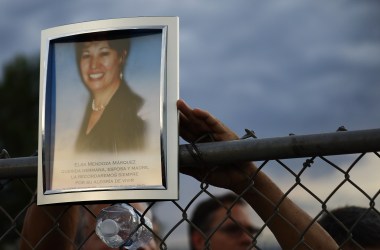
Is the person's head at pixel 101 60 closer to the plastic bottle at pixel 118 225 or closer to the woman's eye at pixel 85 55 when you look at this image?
the woman's eye at pixel 85 55

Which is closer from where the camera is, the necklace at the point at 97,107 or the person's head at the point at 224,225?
the necklace at the point at 97,107

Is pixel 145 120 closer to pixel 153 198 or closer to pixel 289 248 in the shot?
pixel 153 198

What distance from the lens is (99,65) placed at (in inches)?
74.9

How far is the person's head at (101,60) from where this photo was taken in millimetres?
1880

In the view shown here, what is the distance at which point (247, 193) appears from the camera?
1952 millimetres

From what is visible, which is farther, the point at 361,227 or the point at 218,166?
the point at 361,227

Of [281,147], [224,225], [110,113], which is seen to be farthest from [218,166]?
[224,225]

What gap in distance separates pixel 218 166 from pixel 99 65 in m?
0.40

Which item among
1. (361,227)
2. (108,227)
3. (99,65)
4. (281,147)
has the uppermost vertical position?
(99,65)

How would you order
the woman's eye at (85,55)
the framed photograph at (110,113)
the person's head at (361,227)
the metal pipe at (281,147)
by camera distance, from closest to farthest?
1. the metal pipe at (281,147)
2. the framed photograph at (110,113)
3. the woman's eye at (85,55)
4. the person's head at (361,227)

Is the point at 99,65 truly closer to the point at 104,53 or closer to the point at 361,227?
the point at 104,53

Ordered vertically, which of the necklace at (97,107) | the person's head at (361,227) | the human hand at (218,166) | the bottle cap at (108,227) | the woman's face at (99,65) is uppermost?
the woman's face at (99,65)

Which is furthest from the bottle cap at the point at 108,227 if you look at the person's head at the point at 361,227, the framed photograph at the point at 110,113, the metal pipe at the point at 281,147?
the person's head at the point at 361,227

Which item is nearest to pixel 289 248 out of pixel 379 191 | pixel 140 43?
pixel 379 191
